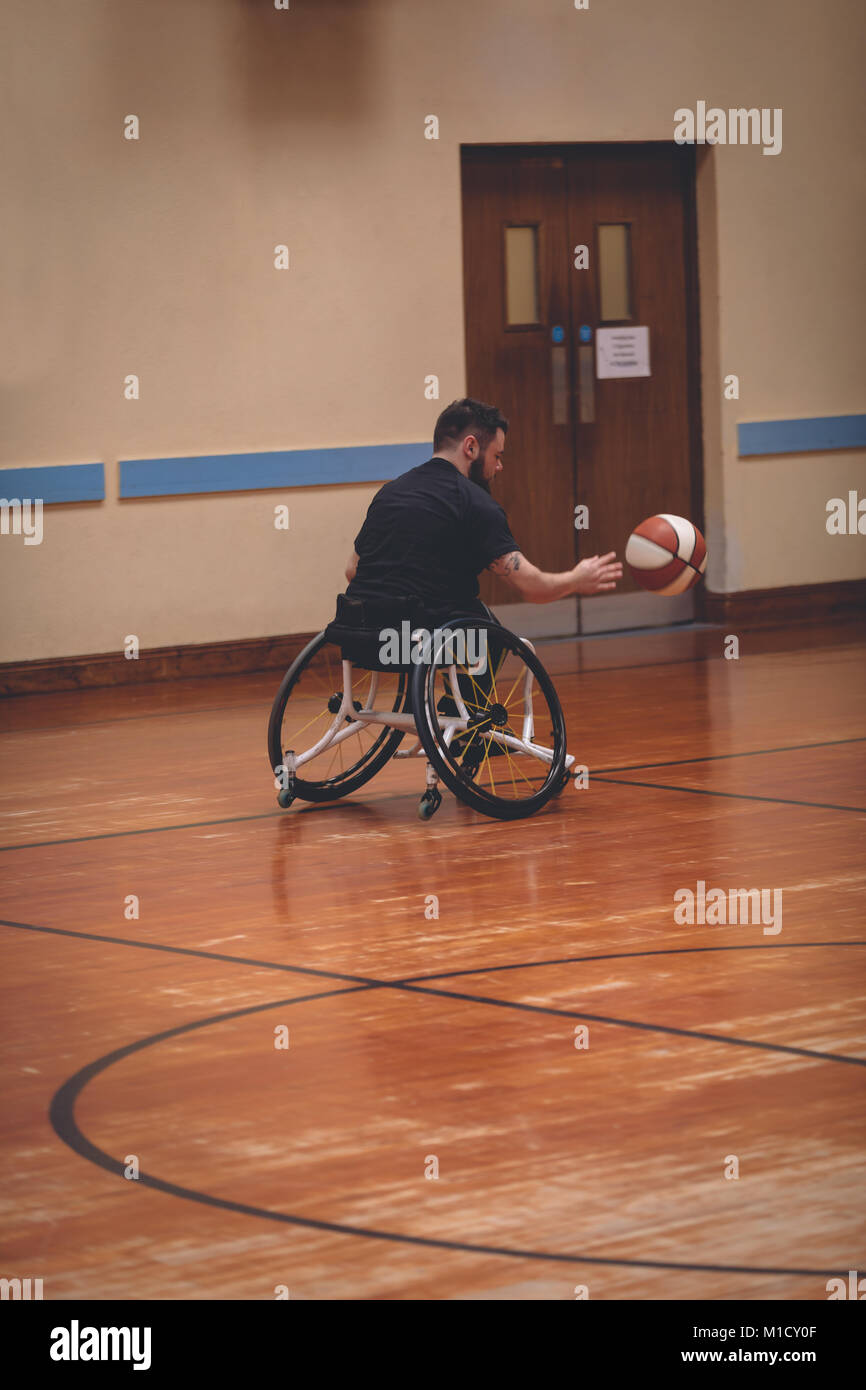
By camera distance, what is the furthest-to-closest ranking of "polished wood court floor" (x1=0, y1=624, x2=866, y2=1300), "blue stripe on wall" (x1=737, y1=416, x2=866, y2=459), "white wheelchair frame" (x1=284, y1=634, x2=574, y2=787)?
"blue stripe on wall" (x1=737, y1=416, x2=866, y2=459) < "white wheelchair frame" (x1=284, y1=634, x2=574, y2=787) < "polished wood court floor" (x1=0, y1=624, x2=866, y2=1300)

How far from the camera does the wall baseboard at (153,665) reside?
8.08 meters

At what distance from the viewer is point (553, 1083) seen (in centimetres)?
315

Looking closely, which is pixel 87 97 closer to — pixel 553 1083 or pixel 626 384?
pixel 626 384

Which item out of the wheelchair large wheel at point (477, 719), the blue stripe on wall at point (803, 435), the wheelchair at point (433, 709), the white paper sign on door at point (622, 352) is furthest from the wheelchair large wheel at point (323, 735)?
the blue stripe on wall at point (803, 435)

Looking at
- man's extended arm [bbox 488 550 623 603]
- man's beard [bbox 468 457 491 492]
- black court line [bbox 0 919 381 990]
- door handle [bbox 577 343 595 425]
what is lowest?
black court line [bbox 0 919 381 990]

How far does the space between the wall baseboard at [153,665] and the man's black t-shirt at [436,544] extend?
9.93ft

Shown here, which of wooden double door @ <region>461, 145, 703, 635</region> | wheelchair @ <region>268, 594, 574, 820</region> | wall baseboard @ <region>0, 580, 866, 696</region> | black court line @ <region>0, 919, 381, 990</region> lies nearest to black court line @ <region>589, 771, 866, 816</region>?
wheelchair @ <region>268, 594, 574, 820</region>

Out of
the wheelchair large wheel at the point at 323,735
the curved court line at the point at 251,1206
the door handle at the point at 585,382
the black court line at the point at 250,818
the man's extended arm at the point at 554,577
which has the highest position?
the door handle at the point at 585,382

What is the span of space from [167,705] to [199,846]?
2645 mm

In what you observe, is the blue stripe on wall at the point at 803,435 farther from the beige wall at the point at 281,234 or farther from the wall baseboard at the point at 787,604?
the wall baseboard at the point at 787,604

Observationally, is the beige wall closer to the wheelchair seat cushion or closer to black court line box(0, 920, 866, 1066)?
the wheelchair seat cushion

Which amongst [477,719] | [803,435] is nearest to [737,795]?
[477,719]

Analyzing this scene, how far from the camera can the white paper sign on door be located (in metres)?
9.31

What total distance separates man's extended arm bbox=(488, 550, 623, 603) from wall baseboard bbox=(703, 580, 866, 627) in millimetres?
4599
